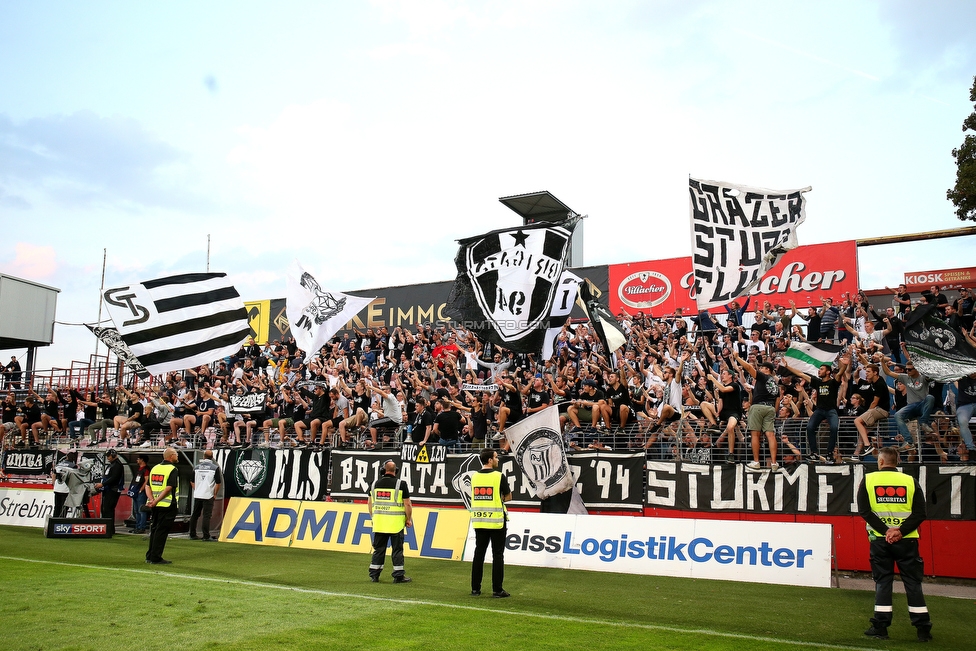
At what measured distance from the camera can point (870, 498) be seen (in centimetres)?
884

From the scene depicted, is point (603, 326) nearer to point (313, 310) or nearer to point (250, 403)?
point (313, 310)

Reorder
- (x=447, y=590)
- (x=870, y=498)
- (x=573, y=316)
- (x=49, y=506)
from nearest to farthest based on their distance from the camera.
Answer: (x=870, y=498), (x=447, y=590), (x=49, y=506), (x=573, y=316)

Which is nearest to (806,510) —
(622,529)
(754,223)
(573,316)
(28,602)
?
(622,529)

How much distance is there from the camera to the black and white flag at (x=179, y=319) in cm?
1928

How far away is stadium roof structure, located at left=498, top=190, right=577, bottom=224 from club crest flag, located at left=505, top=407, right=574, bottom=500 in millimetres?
18081

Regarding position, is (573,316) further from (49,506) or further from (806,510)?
(49,506)

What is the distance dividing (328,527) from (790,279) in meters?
17.4

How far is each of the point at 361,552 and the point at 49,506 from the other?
9636 mm

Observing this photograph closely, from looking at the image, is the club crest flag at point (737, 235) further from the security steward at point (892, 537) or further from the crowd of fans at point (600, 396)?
the security steward at point (892, 537)

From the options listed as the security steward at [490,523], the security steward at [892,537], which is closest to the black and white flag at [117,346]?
the security steward at [490,523]

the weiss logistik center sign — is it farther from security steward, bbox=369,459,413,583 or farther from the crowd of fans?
security steward, bbox=369,459,413,583

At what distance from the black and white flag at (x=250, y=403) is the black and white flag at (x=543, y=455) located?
8.42 m

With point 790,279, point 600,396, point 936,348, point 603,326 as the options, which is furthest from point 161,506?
point 790,279

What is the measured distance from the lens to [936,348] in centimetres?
1369
